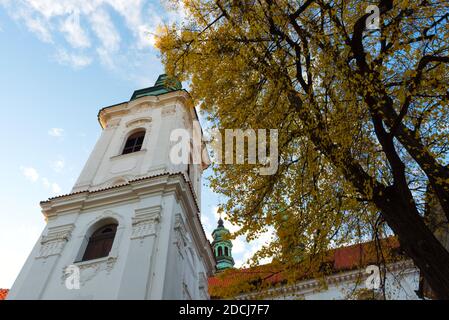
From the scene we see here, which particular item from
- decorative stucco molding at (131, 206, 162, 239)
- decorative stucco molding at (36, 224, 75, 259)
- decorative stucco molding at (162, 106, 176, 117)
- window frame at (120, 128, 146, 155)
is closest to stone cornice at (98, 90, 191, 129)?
decorative stucco molding at (162, 106, 176, 117)

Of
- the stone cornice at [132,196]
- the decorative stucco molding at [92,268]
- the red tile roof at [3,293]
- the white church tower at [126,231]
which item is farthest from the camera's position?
the red tile roof at [3,293]

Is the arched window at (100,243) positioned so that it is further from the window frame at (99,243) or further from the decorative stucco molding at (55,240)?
the decorative stucco molding at (55,240)

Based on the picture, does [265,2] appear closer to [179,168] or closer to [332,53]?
[332,53]

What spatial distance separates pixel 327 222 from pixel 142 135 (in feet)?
41.2

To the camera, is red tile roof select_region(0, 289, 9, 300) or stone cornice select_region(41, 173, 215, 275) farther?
red tile roof select_region(0, 289, 9, 300)

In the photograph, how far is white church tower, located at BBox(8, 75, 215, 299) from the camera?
11789mm

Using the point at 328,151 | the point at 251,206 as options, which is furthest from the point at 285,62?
the point at 251,206

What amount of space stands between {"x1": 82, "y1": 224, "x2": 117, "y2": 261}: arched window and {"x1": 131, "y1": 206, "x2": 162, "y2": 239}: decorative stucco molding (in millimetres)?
1105

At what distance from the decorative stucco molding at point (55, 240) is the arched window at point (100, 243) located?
0.79 metres

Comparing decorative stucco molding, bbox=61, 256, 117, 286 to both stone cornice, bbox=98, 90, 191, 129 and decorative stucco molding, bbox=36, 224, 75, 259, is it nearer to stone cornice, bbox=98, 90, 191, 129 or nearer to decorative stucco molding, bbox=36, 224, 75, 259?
decorative stucco molding, bbox=36, 224, 75, 259

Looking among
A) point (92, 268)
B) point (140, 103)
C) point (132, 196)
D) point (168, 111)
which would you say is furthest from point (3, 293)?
point (168, 111)

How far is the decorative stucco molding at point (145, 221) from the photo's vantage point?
12.8m

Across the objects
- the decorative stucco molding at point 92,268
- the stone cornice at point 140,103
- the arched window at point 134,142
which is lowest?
the decorative stucco molding at point 92,268

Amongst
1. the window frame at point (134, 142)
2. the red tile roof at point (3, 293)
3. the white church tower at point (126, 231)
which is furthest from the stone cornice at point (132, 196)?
the red tile roof at point (3, 293)
